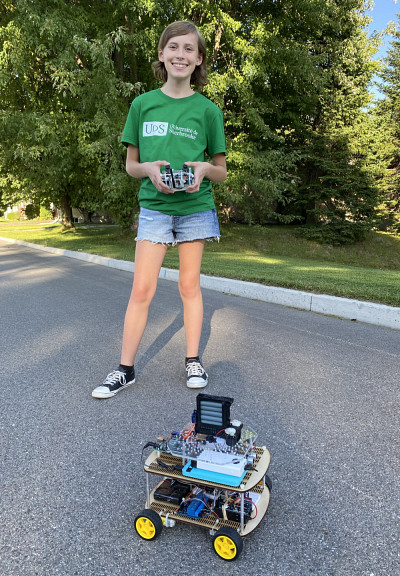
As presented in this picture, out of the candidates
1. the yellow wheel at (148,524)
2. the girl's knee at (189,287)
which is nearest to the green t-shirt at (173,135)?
the girl's knee at (189,287)

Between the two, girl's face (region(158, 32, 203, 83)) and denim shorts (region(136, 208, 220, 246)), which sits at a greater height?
girl's face (region(158, 32, 203, 83))

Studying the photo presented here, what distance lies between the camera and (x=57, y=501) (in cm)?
190

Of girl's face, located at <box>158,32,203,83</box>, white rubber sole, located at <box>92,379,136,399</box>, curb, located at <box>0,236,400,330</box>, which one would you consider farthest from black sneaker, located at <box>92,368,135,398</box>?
curb, located at <box>0,236,400,330</box>

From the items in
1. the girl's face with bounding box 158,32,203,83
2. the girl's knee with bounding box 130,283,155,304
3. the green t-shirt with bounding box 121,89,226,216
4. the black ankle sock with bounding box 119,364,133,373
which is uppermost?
the girl's face with bounding box 158,32,203,83

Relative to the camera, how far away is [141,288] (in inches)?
120

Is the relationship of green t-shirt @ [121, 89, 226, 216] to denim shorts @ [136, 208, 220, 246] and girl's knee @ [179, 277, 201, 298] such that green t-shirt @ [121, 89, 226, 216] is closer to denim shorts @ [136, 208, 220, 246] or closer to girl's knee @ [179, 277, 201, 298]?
denim shorts @ [136, 208, 220, 246]

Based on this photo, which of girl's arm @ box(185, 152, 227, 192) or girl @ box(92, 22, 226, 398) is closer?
girl's arm @ box(185, 152, 227, 192)

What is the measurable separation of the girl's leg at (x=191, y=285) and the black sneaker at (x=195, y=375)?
6cm

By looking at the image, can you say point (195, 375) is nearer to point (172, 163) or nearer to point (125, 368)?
point (125, 368)

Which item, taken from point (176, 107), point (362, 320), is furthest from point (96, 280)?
point (176, 107)

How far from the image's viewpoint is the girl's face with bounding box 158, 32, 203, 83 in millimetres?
2838

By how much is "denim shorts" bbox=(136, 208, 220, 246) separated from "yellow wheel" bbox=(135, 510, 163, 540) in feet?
5.72

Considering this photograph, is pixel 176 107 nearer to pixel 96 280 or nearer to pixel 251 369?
pixel 251 369

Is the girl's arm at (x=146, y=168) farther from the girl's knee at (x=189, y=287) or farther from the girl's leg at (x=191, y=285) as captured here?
the girl's knee at (x=189, y=287)
